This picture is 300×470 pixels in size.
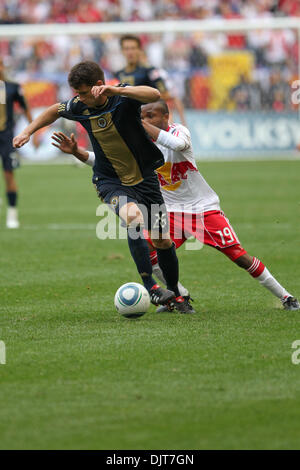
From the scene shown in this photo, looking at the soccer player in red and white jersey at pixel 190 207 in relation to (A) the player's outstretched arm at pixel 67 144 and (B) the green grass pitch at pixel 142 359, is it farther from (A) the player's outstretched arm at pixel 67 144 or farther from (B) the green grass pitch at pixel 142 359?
(A) the player's outstretched arm at pixel 67 144

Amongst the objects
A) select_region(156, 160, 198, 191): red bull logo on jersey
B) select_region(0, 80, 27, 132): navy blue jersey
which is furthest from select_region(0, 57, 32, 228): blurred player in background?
select_region(156, 160, 198, 191): red bull logo on jersey

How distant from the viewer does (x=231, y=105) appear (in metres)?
22.9

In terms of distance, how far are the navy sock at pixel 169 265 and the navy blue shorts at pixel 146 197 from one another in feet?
0.58

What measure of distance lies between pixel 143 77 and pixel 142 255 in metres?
7.20

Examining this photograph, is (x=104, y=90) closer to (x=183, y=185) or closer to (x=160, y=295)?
(x=183, y=185)

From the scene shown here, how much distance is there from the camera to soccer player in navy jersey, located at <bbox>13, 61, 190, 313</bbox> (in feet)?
21.0

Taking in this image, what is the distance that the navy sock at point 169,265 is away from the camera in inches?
264

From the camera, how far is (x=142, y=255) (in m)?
6.57

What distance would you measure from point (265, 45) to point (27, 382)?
66.6ft
